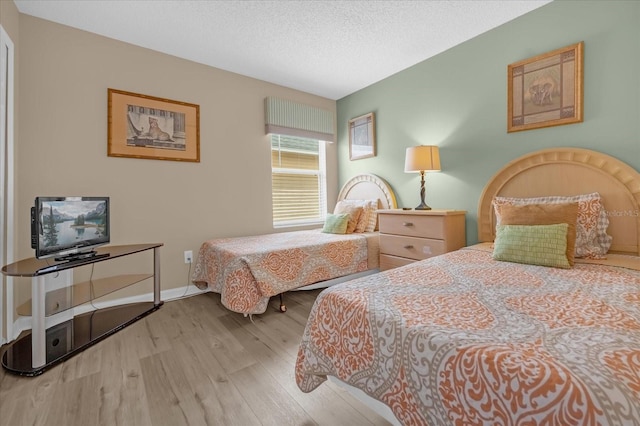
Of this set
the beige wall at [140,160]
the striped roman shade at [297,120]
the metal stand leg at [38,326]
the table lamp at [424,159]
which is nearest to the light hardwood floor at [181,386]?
the metal stand leg at [38,326]

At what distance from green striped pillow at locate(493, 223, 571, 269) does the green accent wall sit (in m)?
0.86

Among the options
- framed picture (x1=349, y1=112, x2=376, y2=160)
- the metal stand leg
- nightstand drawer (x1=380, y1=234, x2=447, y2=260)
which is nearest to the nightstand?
nightstand drawer (x1=380, y1=234, x2=447, y2=260)

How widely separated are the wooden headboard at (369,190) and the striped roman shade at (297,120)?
758mm

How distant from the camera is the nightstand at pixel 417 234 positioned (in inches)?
97.3

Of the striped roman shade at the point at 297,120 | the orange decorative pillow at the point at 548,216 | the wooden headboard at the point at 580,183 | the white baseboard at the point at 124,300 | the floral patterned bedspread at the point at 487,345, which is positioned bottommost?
the white baseboard at the point at 124,300

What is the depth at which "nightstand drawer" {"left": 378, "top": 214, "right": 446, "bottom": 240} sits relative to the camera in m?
2.48

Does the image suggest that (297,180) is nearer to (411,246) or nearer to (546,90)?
(411,246)

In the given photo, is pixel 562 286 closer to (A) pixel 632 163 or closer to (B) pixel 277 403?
(A) pixel 632 163

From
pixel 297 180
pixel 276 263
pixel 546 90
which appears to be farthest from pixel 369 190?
pixel 546 90

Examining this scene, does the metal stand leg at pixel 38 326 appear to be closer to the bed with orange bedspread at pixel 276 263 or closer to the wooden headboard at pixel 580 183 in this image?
the bed with orange bedspread at pixel 276 263

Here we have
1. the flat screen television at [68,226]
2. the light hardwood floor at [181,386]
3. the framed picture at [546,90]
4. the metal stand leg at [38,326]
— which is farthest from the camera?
the framed picture at [546,90]

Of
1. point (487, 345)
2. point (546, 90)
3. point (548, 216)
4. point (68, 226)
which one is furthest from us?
point (546, 90)

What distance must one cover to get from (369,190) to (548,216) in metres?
2.11

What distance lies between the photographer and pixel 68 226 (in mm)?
2000
